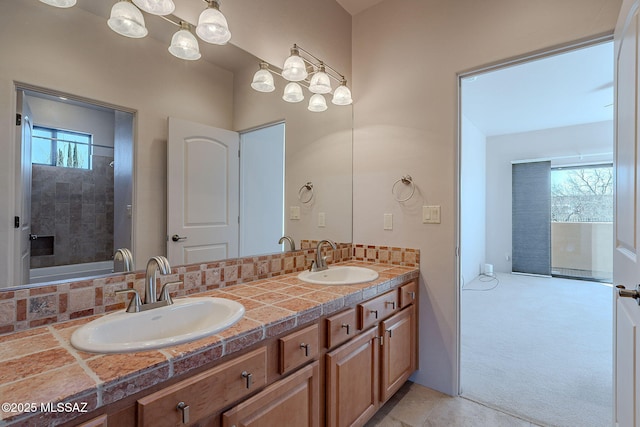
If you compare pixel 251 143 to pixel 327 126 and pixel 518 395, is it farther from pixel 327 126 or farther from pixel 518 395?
pixel 518 395

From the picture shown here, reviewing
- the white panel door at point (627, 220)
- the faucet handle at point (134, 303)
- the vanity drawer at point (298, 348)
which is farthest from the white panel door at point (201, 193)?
the white panel door at point (627, 220)

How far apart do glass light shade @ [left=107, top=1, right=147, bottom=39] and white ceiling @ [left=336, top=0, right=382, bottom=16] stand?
167cm

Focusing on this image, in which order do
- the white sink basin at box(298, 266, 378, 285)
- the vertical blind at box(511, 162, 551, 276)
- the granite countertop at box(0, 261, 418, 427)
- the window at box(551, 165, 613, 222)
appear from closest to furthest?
the granite countertop at box(0, 261, 418, 427) → the white sink basin at box(298, 266, 378, 285) → the window at box(551, 165, 613, 222) → the vertical blind at box(511, 162, 551, 276)

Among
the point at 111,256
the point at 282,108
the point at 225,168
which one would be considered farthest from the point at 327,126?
the point at 111,256

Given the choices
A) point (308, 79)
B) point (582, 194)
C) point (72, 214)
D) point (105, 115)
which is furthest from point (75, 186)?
point (582, 194)

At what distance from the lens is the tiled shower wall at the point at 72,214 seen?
105 centimetres

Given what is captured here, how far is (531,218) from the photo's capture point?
5562 millimetres

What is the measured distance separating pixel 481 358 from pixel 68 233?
2891 millimetres

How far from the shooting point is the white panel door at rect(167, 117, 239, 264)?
1.43m

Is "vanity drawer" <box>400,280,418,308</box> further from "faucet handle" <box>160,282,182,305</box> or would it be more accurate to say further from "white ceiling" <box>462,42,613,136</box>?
"white ceiling" <box>462,42,613,136</box>

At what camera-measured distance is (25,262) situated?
102cm

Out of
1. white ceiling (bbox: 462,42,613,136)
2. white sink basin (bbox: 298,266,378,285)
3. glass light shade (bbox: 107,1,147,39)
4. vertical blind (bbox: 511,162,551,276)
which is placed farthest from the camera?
vertical blind (bbox: 511,162,551,276)

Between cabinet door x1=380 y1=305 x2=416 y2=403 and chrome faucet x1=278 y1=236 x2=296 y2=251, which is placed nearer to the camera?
cabinet door x1=380 y1=305 x2=416 y2=403

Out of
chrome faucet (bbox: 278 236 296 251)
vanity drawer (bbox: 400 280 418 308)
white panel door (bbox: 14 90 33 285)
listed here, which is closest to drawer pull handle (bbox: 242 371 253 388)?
white panel door (bbox: 14 90 33 285)
